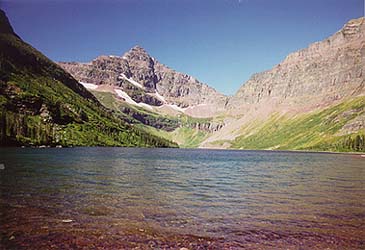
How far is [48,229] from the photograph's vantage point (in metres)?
21.0

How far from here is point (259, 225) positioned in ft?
77.8

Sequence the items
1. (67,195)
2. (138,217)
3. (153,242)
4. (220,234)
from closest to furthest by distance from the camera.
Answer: (153,242)
(220,234)
(138,217)
(67,195)

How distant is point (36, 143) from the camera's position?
189 meters

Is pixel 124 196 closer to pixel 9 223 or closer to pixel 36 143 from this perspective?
pixel 9 223

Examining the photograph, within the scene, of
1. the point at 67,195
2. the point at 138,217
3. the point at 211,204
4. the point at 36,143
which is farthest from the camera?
→ the point at 36,143

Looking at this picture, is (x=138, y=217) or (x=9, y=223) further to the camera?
(x=138, y=217)

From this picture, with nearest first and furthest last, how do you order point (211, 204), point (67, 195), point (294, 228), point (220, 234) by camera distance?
1. point (220, 234)
2. point (294, 228)
3. point (211, 204)
4. point (67, 195)

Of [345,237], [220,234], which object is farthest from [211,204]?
[345,237]

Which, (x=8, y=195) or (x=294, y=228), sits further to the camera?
(x=8, y=195)

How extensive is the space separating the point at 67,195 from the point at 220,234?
19783 millimetres

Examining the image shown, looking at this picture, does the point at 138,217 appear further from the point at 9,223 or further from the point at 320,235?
the point at 320,235

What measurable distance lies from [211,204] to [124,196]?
9877mm

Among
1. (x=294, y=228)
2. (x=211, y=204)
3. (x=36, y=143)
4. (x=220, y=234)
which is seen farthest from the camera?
(x=36, y=143)

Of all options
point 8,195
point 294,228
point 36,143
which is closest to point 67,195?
point 8,195
